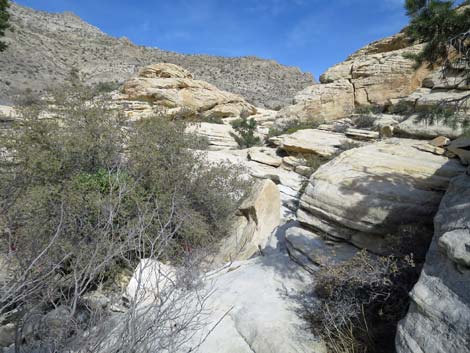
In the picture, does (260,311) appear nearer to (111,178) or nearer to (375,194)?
(375,194)

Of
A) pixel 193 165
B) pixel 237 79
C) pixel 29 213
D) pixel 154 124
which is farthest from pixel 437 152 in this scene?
pixel 237 79

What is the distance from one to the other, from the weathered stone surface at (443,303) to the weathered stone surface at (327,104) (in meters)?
12.7

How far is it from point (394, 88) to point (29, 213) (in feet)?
49.9

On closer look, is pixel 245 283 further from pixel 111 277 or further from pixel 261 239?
pixel 111 277

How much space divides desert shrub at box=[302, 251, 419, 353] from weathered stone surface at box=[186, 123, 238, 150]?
852 cm

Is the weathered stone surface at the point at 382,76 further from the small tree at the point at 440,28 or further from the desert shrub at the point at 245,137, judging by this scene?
the small tree at the point at 440,28

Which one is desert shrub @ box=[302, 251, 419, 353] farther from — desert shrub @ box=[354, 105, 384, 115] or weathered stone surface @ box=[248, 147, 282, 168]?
desert shrub @ box=[354, 105, 384, 115]

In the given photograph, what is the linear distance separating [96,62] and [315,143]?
34.0 metres

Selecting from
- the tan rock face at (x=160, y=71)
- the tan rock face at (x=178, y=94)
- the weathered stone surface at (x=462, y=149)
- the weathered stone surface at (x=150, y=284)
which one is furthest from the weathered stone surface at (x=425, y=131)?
the tan rock face at (x=160, y=71)

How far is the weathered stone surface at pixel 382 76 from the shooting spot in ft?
40.7

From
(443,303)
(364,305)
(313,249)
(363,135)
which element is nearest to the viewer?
(443,303)

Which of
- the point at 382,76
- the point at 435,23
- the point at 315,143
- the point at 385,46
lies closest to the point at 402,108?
the point at 382,76

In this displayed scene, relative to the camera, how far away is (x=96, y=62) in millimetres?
Result: 32344

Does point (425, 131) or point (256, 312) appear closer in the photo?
point (256, 312)
